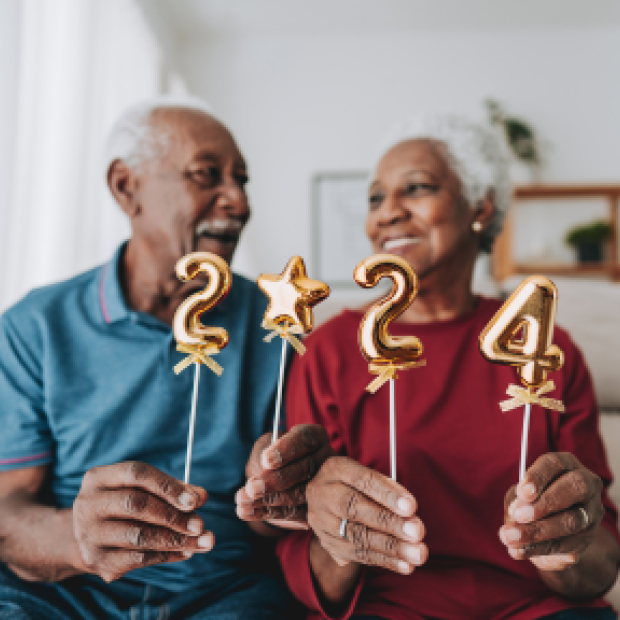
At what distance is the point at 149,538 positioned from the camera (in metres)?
0.77

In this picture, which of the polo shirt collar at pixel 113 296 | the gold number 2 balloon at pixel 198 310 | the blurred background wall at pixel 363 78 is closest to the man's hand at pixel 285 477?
the gold number 2 balloon at pixel 198 310

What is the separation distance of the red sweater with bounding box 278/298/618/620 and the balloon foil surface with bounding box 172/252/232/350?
1.02 ft

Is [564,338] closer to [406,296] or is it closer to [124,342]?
[406,296]

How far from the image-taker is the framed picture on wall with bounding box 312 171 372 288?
158 inches

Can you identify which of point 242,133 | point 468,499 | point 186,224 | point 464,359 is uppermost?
point 242,133

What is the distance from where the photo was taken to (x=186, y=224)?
1.15 m

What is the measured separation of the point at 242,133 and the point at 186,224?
3133 mm

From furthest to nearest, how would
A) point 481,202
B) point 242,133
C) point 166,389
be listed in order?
point 242,133
point 481,202
point 166,389

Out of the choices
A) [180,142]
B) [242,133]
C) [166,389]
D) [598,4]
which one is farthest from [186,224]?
[598,4]

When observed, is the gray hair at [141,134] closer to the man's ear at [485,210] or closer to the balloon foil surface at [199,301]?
the balloon foil surface at [199,301]

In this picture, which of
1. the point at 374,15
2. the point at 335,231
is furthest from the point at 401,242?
the point at 374,15

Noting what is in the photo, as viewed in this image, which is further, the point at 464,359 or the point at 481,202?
the point at 481,202

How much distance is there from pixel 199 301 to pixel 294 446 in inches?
9.8

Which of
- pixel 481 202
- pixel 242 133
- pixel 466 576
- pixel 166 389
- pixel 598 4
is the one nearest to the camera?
pixel 466 576
